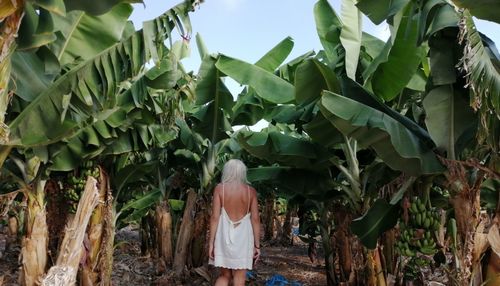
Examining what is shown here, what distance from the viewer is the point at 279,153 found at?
4.72 m

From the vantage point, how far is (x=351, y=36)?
465 cm

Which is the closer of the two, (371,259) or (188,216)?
(371,259)

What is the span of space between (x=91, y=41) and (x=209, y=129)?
2038 mm

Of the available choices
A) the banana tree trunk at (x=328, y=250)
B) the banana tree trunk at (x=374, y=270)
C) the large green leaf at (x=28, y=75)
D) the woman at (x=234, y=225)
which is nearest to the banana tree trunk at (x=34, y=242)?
the large green leaf at (x=28, y=75)

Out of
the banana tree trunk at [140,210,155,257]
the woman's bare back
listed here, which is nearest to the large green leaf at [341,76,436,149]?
the woman's bare back

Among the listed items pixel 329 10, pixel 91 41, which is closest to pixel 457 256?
pixel 329 10

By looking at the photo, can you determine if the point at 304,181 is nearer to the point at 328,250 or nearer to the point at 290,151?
the point at 290,151

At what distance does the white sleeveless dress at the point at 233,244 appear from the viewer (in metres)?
4.24

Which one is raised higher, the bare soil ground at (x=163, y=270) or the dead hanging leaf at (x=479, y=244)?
the dead hanging leaf at (x=479, y=244)

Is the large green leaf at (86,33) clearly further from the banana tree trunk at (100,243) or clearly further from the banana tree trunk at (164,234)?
the banana tree trunk at (164,234)

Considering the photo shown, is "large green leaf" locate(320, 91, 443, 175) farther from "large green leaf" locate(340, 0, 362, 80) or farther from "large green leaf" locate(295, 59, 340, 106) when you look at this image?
"large green leaf" locate(340, 0, 362, 80)

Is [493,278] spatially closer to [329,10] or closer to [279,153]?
[279,153]

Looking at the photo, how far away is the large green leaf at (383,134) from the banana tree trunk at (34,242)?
3.08m

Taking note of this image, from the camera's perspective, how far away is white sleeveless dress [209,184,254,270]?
4.24 meters
